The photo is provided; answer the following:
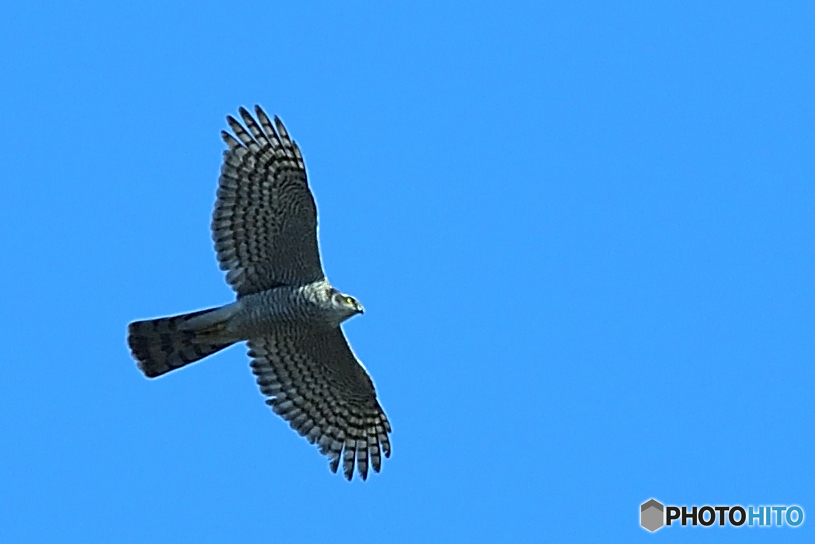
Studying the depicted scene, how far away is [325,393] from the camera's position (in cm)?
1600

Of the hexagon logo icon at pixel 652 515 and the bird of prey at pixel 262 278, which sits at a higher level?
the bird of prey at pixel 262 278

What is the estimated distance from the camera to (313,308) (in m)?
15.2

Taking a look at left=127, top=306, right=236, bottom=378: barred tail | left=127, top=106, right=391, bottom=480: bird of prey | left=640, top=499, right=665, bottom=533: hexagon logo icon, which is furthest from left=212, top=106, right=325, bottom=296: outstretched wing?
left=640, top=499, right=665, bottom=533: hexagon logo icon

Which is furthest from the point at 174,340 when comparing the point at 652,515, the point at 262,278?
the point at 652,515

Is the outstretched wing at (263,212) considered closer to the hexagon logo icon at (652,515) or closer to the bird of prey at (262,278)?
the bird of prey at (262,278)

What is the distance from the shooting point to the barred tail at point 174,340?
1520 centimetres

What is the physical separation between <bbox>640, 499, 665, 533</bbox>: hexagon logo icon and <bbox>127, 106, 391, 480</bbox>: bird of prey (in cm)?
309

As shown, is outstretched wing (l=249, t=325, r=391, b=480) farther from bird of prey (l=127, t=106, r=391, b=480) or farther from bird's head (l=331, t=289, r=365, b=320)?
bird's head (l=331, t=289, r=365, b=320)

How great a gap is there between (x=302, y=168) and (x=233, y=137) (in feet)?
2.17

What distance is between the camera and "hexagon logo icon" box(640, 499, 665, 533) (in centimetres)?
1606

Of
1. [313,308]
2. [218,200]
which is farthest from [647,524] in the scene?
[218,200]

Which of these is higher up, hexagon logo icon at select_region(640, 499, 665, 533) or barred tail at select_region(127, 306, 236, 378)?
barred tail at select_region(127, 306, 236, 378)

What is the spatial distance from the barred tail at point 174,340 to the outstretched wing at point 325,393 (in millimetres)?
455

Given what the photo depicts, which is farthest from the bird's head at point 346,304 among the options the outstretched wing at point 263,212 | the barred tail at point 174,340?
the barred tail at point 174,340
